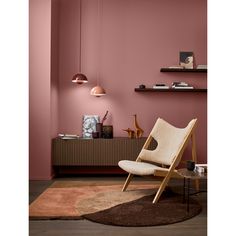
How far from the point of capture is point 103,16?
5199 mm

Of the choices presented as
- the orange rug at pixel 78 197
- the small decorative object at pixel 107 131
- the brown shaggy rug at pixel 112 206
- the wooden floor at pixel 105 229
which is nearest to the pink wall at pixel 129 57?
the small decorative object at pixel 107 131

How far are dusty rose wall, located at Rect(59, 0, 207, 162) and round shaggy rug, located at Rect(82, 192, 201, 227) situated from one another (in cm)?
205

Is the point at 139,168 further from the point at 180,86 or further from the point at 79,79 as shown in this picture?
the point at 180,86

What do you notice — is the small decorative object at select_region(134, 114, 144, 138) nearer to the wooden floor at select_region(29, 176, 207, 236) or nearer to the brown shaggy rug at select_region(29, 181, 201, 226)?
the brown shaggy rug at select_region(29, 181, 201, 226)

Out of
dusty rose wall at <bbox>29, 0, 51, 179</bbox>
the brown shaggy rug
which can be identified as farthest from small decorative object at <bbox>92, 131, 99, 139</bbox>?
the brown shaggy rug

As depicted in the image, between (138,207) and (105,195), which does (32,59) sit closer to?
(105,195)

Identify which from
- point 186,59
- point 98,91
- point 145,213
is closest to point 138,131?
point 98,91

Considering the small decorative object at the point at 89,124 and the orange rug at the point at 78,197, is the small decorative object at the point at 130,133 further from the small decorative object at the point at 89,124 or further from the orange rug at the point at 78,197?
the orange rug at the point at 78,197

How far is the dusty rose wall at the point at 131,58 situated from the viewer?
5191 mm

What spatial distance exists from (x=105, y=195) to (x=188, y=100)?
2.32m

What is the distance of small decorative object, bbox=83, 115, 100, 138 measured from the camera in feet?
16.7

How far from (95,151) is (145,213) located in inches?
79.1
